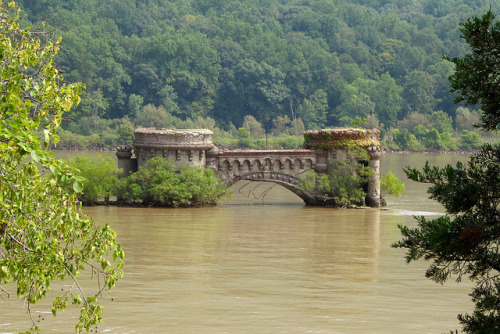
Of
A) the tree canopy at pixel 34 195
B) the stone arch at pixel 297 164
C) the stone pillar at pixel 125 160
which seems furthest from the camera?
the stone arch at pixel 297 164

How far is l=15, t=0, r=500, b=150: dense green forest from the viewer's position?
9131cm

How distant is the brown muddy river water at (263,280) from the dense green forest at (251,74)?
51298mm

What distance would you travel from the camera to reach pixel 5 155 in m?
9.11

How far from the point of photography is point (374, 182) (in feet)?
98.2

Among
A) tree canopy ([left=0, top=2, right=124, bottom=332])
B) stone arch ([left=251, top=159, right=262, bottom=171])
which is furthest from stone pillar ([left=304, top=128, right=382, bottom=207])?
tree canopy ([left=0, top=2, right=124, bottom=332])

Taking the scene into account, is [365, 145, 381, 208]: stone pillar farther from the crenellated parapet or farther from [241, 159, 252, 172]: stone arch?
the crenellated parapet

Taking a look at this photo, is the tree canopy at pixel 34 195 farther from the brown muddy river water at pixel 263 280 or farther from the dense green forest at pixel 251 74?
the dense green forest at pixel 251 74

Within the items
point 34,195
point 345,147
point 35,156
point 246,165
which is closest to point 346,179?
point 345,147

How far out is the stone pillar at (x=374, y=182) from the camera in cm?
2975

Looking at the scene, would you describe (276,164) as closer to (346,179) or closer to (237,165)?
(237,165)

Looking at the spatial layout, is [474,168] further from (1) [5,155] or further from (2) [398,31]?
(2) [398,31]

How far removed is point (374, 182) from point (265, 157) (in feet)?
10.8

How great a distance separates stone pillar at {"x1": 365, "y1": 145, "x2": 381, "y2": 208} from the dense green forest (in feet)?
156

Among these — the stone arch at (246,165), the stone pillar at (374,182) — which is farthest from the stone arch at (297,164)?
the stone pillar at (374,182)
